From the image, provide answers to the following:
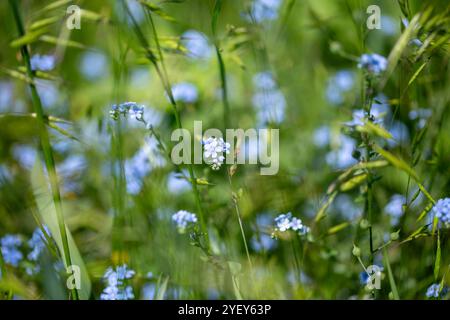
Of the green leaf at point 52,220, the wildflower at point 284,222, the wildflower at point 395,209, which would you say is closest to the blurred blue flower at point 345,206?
the wildflower at point 395,209

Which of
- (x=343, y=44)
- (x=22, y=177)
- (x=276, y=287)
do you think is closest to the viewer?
(x=276, y=287)

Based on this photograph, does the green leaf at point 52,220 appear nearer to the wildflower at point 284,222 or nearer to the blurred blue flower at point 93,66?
the wildflower at point 284,222

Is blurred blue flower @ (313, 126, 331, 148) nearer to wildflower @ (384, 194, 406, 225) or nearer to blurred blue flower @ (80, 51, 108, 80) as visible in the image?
wildflower @ (384, 194, 406, 225)

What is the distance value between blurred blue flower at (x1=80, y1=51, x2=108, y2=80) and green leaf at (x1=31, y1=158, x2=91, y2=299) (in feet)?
5.02

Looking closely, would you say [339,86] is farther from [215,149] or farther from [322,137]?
[215,149]

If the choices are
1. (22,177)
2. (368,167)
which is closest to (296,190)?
(368,167)

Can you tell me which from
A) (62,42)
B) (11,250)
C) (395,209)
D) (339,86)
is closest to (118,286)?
(11,250)

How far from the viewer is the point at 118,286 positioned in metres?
1.38

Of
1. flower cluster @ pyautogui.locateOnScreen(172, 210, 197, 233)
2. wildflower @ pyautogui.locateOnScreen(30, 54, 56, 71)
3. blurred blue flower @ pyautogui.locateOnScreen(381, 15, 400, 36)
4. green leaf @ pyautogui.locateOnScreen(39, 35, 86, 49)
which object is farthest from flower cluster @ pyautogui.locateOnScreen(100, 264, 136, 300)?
blurred blue flower @ pyautogui.locateOnScreen(381, 15, 400, 36)

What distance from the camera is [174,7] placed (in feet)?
9.88

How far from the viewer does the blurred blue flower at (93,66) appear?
298cm

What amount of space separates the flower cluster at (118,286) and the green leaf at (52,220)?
4 centimetres

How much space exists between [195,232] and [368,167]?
1.25 feet
